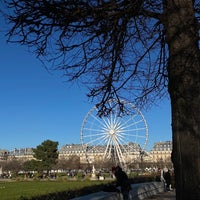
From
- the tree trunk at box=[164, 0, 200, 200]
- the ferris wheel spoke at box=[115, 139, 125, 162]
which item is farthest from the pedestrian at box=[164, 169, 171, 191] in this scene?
the ferris wheel spoke at box=[115, 139, 125, 162]

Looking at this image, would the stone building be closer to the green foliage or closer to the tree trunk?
the green foliage

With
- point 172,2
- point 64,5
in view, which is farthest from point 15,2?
point 172,2

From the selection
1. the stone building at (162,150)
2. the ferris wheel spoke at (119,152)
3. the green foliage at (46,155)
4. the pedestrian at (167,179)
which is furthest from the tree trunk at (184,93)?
the stone building at (162,150)

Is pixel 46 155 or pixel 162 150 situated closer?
pixel 46 155

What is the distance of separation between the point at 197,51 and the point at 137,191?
1081 centimetres

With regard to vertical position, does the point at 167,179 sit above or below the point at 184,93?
below

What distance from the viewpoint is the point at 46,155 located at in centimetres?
7631

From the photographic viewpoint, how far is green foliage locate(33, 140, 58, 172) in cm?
7575

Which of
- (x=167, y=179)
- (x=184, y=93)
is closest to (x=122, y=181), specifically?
(x=184, y=93)

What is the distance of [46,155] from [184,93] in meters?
73.4

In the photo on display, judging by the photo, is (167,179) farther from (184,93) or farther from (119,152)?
(119,152)

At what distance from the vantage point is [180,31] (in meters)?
4.71

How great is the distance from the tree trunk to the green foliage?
2857 inches

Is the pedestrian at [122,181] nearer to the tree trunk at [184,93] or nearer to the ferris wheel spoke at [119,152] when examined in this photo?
the tree trunk at [184,93]
